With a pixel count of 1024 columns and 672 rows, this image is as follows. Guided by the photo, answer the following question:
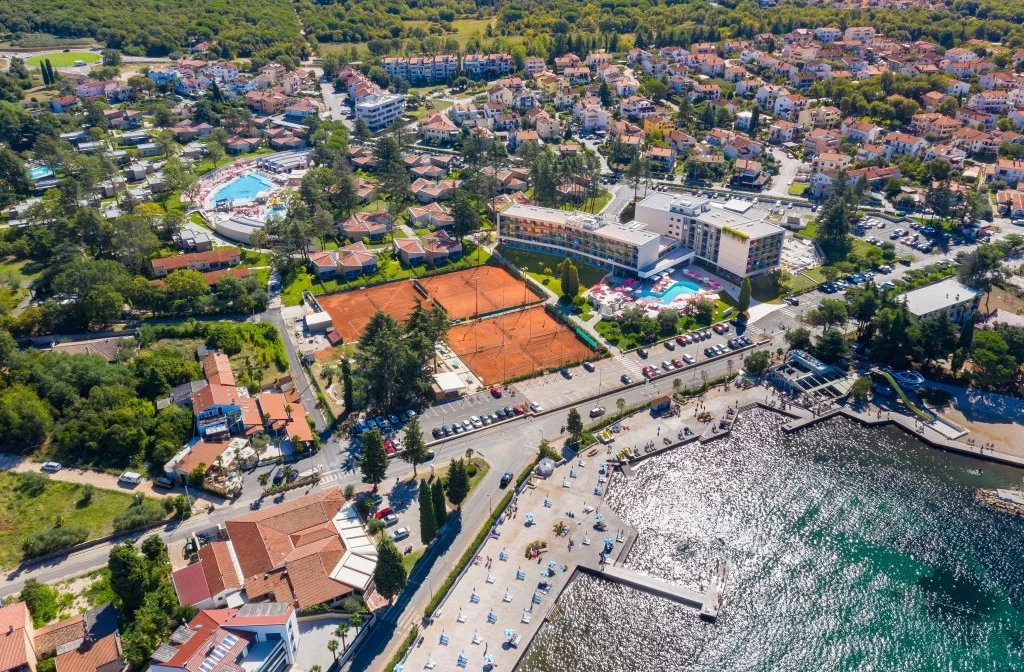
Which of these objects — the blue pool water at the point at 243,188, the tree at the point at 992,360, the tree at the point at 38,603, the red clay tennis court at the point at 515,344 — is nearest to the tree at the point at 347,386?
the red clay tennis court at the point at 515,344

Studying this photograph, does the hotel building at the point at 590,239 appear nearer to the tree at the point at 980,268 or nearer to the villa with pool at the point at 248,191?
the tree at the point at 980,268

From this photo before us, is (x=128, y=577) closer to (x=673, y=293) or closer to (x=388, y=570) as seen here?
(x=388, y=570)

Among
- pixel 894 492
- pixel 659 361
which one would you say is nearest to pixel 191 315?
pixel 659 361

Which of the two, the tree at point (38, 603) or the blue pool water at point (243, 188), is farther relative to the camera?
the blue pool water at point (243, 188)

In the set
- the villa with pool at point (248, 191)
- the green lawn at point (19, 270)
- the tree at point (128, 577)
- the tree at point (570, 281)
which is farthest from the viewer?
the villa with pool at point (248, 191)

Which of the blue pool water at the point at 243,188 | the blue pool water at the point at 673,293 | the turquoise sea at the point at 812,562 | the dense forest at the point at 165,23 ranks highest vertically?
the dense forest at the point at 165,23

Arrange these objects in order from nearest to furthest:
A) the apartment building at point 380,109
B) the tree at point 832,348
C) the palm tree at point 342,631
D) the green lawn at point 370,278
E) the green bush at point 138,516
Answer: the palm tree at point 342,631, the green bush at point 138,516, the tree at point 832,348, the green lawn at point 370,278, the apartment building at point 380,109

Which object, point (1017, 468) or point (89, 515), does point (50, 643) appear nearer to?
point (89, 515)
